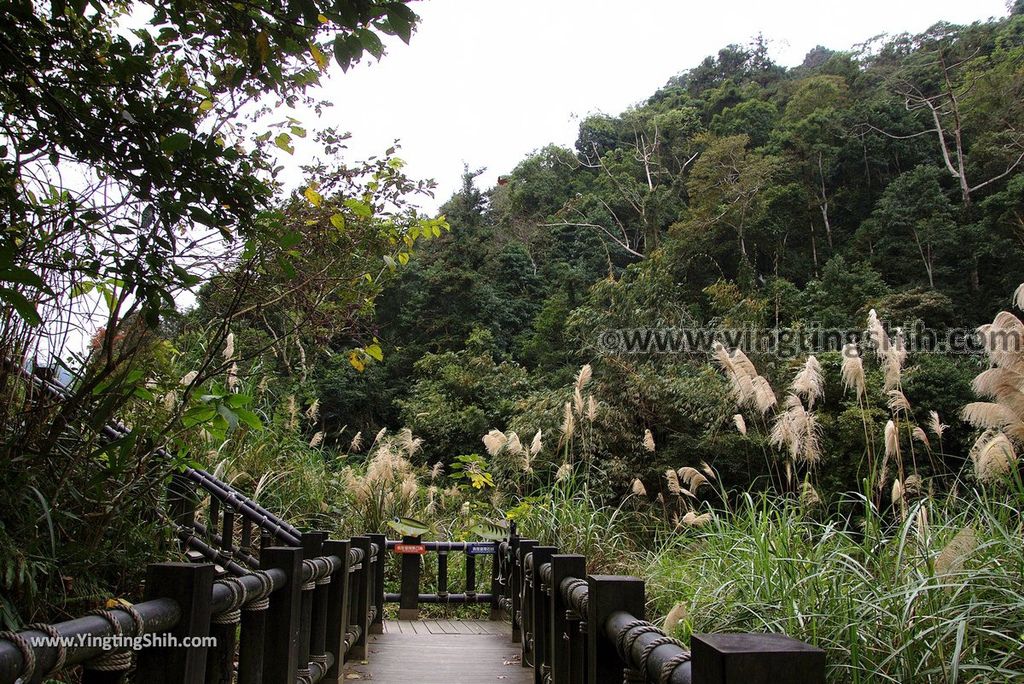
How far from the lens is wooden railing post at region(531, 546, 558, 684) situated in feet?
9.53

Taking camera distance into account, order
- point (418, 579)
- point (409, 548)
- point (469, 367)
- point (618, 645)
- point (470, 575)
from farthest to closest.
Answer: point (469, 367)
point (470, 575)
point (418, 579)
point (409, 548)
point (618, 645)

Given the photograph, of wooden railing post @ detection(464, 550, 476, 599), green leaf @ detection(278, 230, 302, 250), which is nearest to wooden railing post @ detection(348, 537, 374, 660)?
wooden railing post @ detection(464, 550, 476, 599)

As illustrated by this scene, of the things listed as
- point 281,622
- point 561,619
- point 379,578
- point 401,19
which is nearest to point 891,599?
point 561,619

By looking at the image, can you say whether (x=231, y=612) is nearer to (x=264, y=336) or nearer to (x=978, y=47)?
(x=264, y=336)

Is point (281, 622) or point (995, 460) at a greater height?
point (995, 460)

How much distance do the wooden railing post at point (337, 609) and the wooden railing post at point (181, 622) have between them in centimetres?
179

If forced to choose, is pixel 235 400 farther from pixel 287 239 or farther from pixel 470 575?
pixel 470 575

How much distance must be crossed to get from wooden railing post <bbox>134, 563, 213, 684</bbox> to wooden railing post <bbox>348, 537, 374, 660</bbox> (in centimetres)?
261

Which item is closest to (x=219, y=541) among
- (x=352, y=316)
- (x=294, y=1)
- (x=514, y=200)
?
(x=352, y=316)

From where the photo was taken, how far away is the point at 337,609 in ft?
9.99

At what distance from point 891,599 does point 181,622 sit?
7.15 feet

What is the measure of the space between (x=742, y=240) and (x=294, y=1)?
2333 cm

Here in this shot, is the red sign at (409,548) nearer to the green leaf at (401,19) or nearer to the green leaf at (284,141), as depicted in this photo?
the green leaf at (284,141)

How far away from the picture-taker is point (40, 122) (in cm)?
178
